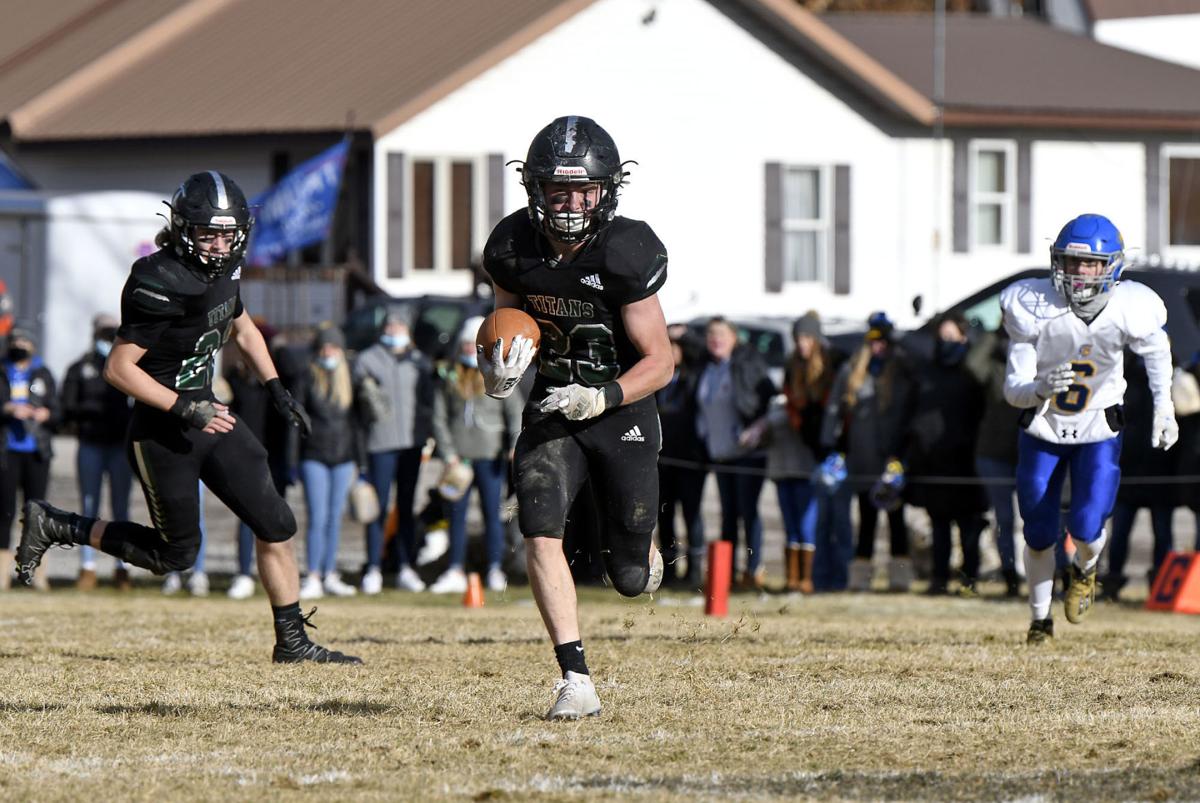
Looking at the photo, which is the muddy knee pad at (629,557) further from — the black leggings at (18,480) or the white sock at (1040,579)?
the black leggings at (18,480)

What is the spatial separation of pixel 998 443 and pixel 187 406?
699 centimetres

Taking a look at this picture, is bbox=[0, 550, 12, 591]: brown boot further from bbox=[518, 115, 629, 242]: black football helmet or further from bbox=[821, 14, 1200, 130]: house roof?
bbox=[821, 14, 1200, 130]: house roof

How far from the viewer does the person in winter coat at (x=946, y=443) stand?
14727mm

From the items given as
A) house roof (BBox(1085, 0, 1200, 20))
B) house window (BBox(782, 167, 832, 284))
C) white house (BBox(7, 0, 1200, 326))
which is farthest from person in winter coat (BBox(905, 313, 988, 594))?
house roof (BBox(1085, 0, 1200, 20))

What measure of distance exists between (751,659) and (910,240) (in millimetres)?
19369

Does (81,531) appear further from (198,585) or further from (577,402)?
(198,585)

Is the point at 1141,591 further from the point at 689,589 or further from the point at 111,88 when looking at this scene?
the point at 111,88

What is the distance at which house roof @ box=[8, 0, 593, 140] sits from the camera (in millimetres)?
26453

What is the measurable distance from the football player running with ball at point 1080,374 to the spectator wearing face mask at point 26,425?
794cm

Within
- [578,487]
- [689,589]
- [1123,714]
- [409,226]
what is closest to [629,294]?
[578,487]

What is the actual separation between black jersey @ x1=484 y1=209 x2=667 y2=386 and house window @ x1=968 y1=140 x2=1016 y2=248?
70.5 ft

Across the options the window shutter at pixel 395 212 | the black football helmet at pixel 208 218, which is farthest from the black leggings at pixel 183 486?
the window shutter at pixel 395 212

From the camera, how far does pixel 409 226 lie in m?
26.8

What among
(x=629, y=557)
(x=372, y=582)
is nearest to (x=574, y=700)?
(x=629, y=557)
